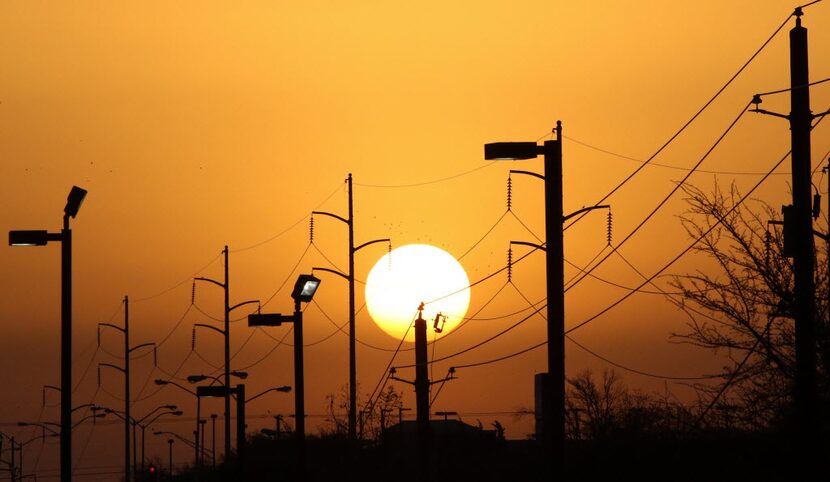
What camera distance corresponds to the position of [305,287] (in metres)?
35.2

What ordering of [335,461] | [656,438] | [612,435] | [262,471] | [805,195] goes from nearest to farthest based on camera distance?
[805,195] → [656,438] → [612,435] → [335,461] → [262,471]

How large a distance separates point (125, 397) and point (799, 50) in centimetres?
7211

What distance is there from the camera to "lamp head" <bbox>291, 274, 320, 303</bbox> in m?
35.0

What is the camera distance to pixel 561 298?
2317cm

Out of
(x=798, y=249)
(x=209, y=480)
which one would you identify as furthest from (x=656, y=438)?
(x=209, y=480)

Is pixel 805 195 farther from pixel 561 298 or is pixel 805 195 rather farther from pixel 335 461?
pixel 335 461

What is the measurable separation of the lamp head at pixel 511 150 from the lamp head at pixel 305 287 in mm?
11751

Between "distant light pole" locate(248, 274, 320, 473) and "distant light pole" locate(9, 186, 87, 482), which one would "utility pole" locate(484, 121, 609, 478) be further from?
"distant light pole" locate(248, 274, 320, 473)

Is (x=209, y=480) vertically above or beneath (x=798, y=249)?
beneath

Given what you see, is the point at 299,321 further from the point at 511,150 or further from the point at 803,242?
the point at 803,242

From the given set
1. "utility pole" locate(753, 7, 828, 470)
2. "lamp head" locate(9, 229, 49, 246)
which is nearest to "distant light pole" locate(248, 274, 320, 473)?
"lamp head" locate(9, 229, 49, 246)

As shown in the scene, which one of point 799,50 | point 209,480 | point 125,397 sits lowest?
point 209,480

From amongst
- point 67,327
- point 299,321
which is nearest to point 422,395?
point 299,321

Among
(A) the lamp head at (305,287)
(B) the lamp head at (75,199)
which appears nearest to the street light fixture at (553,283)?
(B) the lamp head at (75,199)
